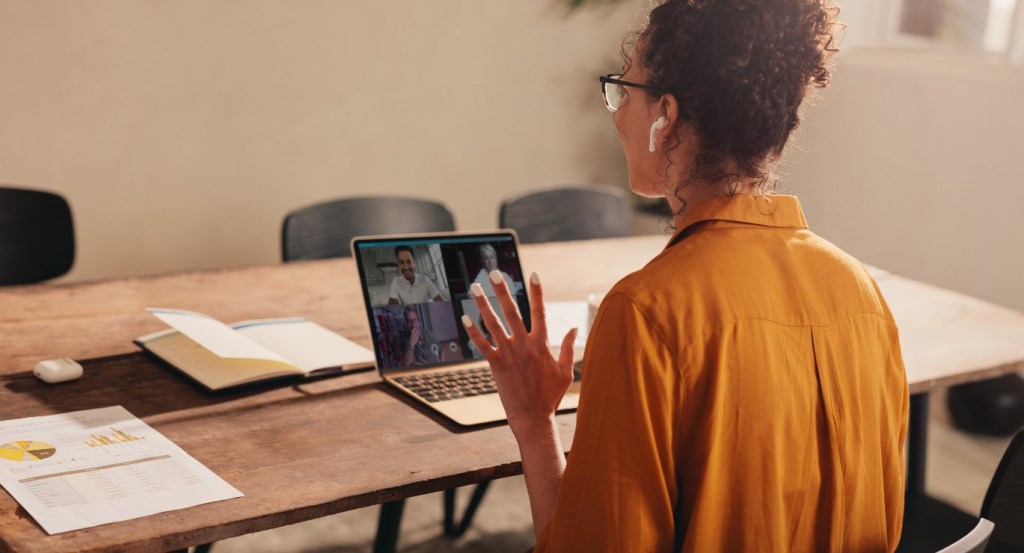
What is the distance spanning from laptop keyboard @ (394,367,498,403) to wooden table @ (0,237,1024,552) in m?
0.04

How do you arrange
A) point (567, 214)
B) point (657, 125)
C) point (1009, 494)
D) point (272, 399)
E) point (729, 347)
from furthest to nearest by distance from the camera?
point (567, 214)
point (272, 399)
point (1009, 494)
point (657, 125)
point (729, 347)

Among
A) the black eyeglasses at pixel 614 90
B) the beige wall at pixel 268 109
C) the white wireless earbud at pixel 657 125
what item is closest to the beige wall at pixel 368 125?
the beige wall at pixel 268 109

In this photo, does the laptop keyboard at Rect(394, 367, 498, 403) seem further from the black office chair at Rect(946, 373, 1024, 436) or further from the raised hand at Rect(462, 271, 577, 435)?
the black office chair at Rect(946, 373, 1024, 436)

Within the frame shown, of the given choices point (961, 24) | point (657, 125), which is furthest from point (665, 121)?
point (961, 24)

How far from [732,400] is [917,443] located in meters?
1.52

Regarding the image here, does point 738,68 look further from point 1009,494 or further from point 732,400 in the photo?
point 1009,494

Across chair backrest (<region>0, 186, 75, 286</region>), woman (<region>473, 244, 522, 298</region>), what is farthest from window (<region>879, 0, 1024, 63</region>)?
chair backrest (<region>0, 186, 75, 286</region>)

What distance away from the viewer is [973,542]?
1.06m

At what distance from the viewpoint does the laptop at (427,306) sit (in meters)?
1.73

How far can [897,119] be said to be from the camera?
3.96 meters

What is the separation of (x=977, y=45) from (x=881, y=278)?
179 cm

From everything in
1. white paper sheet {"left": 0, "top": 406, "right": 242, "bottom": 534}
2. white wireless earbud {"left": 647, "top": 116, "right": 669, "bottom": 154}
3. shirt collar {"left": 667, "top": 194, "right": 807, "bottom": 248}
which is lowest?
white paper sheet {"left": 0, "top": 406, "right": 242, "bottom": 534}

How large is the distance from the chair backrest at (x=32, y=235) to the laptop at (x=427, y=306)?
135 centimetres

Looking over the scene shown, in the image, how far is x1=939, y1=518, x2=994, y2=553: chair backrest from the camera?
3.42 feet
